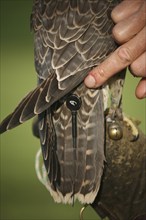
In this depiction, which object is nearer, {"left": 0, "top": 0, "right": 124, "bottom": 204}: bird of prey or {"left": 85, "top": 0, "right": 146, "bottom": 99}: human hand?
{"left": 85, "top": 0, "right": 146, "bottom": 99}: human hand

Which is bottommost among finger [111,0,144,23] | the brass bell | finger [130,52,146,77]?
the brass bell

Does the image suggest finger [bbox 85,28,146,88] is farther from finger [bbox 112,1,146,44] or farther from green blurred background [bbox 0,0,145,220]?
green blurred background [bbox 0,0,145,220]

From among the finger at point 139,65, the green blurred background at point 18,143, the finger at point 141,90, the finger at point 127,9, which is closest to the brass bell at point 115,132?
the finger at point 141,90

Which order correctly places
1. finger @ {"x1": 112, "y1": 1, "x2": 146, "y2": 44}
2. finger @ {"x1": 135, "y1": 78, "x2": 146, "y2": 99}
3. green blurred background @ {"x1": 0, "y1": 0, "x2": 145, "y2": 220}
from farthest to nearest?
Result: green blurred background @ {"x1": 0, "y1": 0, "x2": 145, "y2": 220} → finger @ {"x1": 135, "y1": 78, "x2": 146, "y2": 99} → finger @ {"x1": 112, "y1": 1, "x2": 146, "y2": 44}

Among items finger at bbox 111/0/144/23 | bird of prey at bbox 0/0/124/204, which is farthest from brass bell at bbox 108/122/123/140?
finger at bbox 111/0/144/23

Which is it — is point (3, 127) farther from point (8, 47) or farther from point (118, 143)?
point (8, 47)

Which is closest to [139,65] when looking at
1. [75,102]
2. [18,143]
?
[75,102]

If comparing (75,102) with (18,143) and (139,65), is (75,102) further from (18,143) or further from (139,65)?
(18,143)
